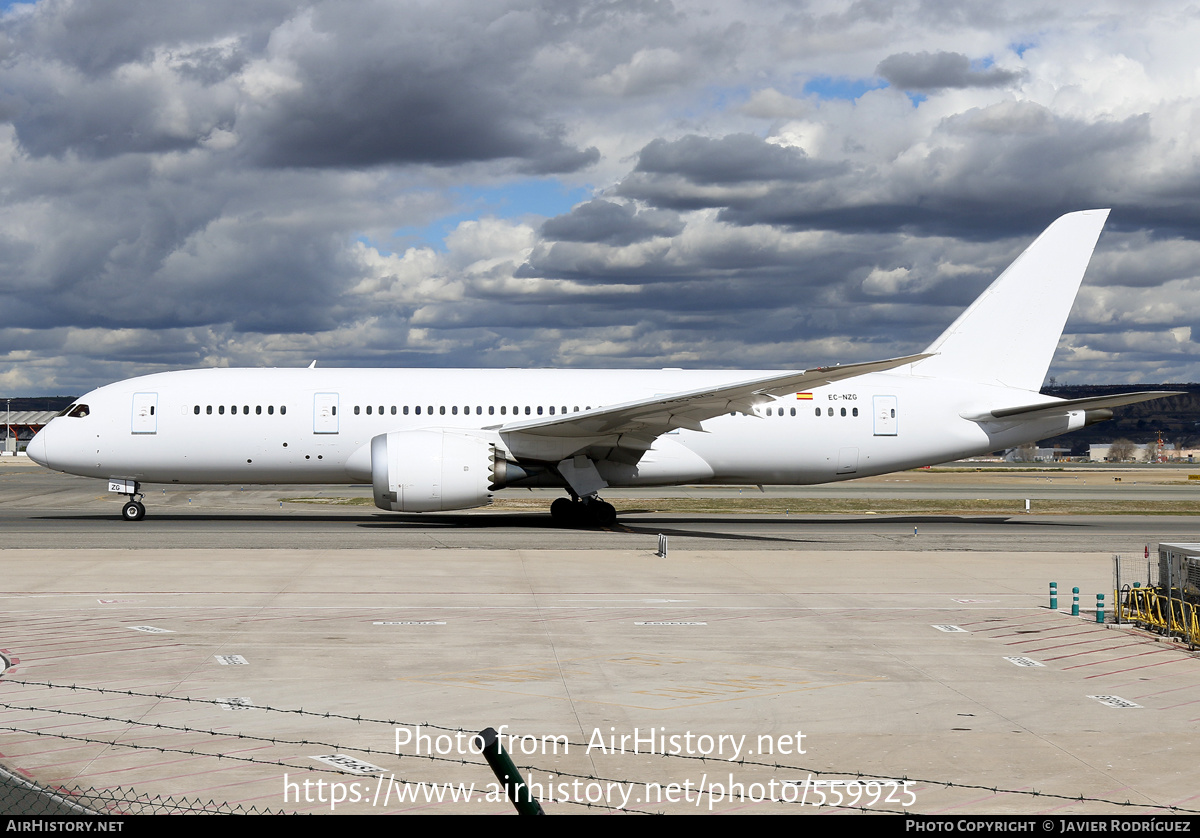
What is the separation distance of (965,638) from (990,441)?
19325 mm

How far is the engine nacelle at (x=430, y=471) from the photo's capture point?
26344mm

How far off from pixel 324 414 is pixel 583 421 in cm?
789

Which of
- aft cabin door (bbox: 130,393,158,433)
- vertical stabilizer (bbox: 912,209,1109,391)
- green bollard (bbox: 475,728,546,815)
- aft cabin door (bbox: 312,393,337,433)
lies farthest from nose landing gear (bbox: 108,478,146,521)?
green bollard (bbox: 475,728,546,815)

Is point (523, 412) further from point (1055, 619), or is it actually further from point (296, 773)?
point (296, 773)

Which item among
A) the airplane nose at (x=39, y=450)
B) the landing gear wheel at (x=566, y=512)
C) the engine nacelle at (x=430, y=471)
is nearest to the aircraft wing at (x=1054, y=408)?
the landing gear wheel at (x=566, y=512)

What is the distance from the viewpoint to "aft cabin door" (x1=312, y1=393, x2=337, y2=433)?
95.2 ft

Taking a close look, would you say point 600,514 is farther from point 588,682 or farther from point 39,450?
point 588,682

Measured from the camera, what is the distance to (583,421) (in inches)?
1060

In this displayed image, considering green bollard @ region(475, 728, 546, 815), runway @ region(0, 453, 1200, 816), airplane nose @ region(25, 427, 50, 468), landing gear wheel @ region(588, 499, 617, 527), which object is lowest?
runway @ region(0, 453, 1200, 816)

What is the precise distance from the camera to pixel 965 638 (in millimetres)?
13828

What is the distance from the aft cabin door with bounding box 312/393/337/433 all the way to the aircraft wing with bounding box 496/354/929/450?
4807 millimetres

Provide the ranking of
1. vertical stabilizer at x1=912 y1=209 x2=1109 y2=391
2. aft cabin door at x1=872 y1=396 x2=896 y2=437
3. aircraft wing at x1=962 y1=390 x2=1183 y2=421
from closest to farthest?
aircraft wing at x1=962 y1=390 x2=1183 y2=421 → aft cabin door at x1=872 y1=396 x2=896 y2=437 → vertical stabilizer at x1=912 y1=209 x2=1109 y2=391

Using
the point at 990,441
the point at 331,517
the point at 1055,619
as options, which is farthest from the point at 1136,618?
the point at 331,517

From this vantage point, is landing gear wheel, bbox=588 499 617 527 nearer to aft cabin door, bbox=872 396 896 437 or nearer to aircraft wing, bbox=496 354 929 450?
aircraft wing, bbox=496 354 929 450
